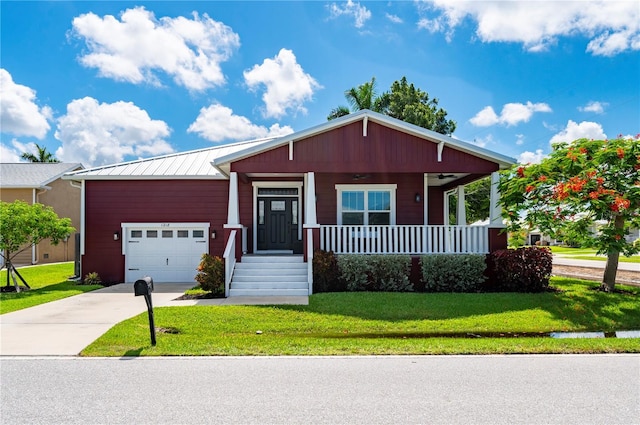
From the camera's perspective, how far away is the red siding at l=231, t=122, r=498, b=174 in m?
12.2

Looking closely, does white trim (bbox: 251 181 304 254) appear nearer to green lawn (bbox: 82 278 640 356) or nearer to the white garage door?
the white garage door

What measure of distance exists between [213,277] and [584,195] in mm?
9468

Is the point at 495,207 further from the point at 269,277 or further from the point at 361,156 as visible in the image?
the point at 269,277

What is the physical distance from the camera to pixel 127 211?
15.1m

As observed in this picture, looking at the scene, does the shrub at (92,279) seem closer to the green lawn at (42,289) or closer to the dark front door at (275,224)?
the green lawn at (42,289)

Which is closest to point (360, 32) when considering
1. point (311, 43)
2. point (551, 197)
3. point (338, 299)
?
point (311, 43)

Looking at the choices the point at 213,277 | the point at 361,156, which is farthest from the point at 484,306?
the point at 213,277

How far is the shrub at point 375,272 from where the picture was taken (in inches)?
455

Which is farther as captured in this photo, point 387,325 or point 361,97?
point 361,97

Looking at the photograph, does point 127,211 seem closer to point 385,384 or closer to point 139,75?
point 139,75

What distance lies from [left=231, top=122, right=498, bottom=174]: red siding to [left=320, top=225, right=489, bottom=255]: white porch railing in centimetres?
168

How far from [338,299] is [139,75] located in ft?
49.2

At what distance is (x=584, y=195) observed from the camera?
10.4 meters

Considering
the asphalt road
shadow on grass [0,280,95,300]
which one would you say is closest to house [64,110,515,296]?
shadow on grass [0,280,95,300]
